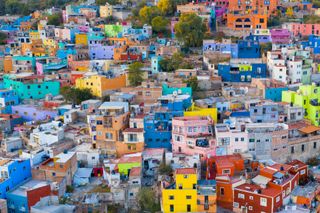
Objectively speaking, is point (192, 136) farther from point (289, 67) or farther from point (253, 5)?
point (253, 5)

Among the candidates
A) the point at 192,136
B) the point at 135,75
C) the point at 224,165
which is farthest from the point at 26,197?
the point at 135,75

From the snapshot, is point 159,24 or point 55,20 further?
point 55,20

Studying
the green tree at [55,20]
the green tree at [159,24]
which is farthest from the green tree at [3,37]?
the green tree at [159,24]

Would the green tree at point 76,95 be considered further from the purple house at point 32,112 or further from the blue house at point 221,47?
the blue house at point 221,47

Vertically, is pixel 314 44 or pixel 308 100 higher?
pixel 314 44

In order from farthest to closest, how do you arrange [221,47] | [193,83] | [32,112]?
[221,47] → [32,112] → [193,83]

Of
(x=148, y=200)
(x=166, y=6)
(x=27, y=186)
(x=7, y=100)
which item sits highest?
(x=166, y=6)

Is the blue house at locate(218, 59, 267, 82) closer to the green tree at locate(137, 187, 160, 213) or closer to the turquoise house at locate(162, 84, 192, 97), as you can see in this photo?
the turquoise house at locate(162, 84, 192, 97)
